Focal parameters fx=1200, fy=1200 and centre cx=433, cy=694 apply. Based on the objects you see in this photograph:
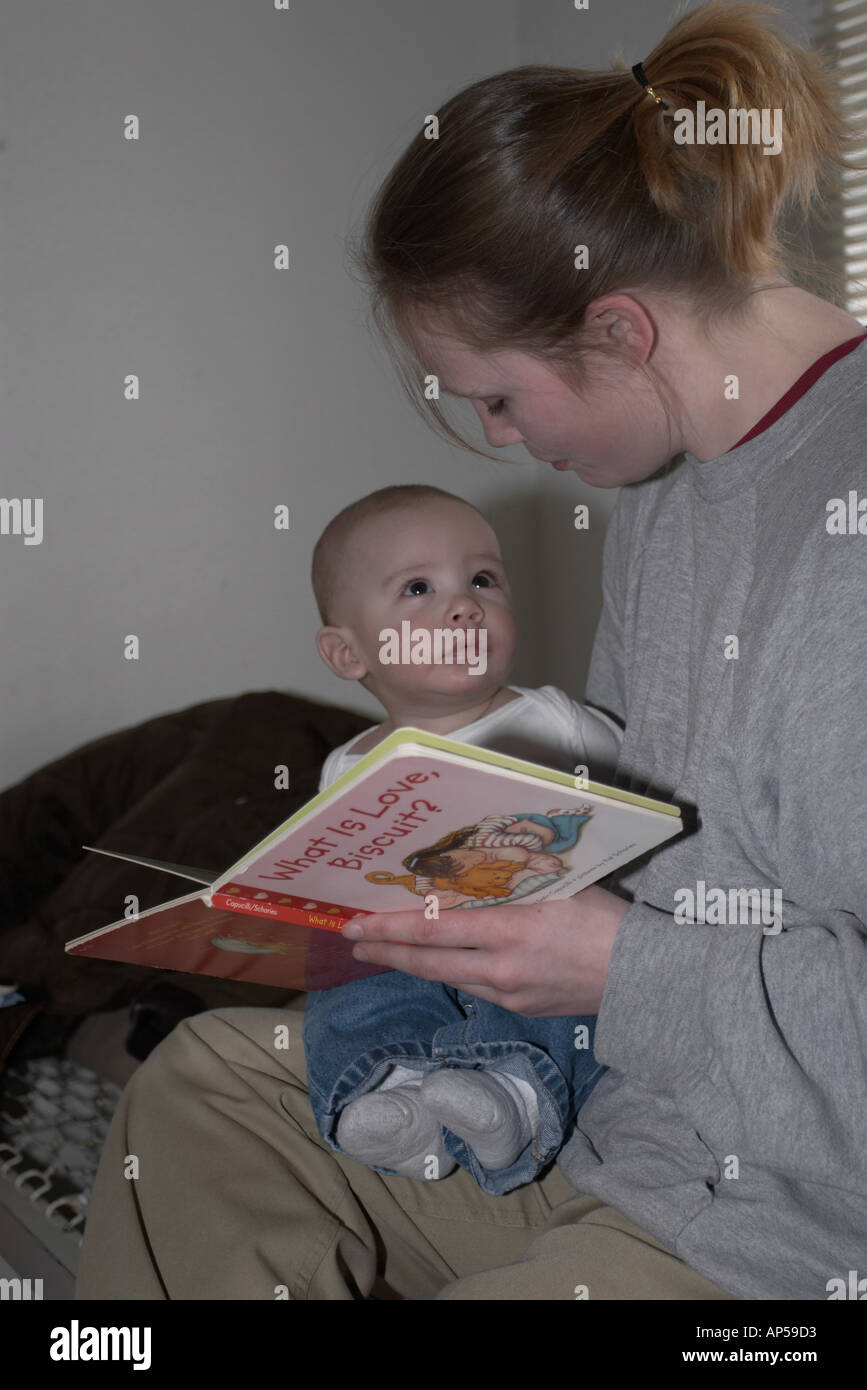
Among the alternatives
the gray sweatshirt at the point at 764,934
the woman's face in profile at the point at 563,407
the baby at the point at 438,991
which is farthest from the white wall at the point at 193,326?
the gray sweatshirt at the point at 764,934

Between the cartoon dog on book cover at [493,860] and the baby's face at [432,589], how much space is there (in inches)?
15.9

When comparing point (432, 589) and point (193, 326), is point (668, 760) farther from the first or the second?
point (193, 326)

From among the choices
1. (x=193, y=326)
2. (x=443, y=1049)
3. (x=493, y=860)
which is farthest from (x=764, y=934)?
(x=193, y=326)

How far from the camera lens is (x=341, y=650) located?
1.37 meters

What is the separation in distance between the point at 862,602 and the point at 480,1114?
1.62ft

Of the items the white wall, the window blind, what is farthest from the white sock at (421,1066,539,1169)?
the white wall

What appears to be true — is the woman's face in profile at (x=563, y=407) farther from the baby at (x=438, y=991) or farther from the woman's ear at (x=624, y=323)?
the baby at (x=438, y=991)

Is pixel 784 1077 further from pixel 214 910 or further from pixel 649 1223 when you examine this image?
pixel 214 910

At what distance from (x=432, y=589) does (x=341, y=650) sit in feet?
0.46

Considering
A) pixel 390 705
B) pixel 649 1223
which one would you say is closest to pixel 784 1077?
pixel 649 1223

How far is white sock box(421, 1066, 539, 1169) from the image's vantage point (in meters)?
0.96

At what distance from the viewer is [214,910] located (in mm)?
889
